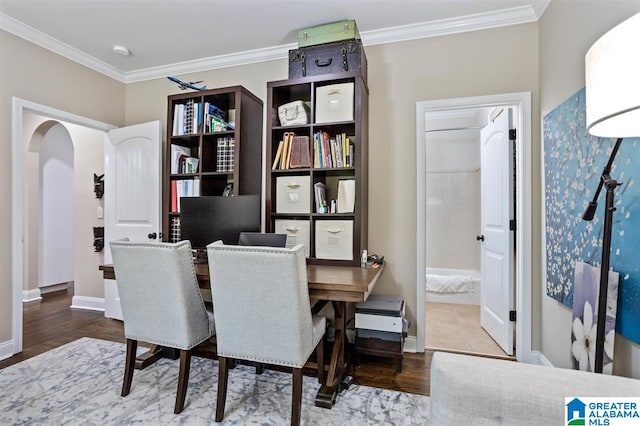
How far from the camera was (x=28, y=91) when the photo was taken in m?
2.72

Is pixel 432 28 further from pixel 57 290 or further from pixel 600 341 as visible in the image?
pixel 57 290

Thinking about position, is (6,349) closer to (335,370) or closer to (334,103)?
(335,370)

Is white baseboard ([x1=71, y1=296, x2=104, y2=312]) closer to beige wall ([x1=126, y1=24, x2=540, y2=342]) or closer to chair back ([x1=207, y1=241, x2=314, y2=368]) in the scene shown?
chair back ([x1=207, y1=241, x2=314, y2=368])

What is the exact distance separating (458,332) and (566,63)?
235cm

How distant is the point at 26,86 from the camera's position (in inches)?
107

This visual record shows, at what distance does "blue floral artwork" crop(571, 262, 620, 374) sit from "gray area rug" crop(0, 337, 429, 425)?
85 cm

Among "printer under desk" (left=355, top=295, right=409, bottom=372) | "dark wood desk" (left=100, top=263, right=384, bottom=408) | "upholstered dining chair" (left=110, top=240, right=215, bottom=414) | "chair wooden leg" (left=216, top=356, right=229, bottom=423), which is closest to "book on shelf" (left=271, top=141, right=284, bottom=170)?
"dark wood desk" (left=100, top=263, right=384, bottom=408)

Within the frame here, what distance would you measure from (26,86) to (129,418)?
9.09 feet

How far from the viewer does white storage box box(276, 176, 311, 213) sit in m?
2.61

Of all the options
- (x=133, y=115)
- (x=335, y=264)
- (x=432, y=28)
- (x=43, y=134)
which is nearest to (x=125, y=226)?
(x=133, y=115)

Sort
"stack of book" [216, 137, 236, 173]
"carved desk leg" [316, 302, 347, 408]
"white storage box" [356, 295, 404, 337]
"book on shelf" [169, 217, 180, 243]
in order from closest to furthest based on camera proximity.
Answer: "carved desk leg" [316, 302, 347, 408] < "white storage box" [356, 295, 404, 337] < "stack of book" [216, 137, 236, 173] < "book on shelf" [169, 217, 180, 243]

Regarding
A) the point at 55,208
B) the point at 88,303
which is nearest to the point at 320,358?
the point at 88,303

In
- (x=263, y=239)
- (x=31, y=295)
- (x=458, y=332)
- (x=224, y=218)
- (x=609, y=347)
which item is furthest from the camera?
(x=31, y=295)

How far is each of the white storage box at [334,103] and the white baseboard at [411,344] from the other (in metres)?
1.83
